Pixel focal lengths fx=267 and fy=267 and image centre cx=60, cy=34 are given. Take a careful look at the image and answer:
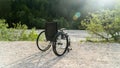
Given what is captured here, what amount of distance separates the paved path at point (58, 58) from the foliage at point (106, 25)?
3021mm

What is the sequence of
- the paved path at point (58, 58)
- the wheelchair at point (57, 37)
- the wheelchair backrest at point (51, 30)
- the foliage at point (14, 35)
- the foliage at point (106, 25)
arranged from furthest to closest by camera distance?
the foliage at point (14, 35) < the foliage at point (106, 25) < the wheelchair backrest at point (51, 30) < the wheelchair at point (57, 37) < the paved path at point (58, 58)

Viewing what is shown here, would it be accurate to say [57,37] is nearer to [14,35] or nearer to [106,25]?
[106,25]

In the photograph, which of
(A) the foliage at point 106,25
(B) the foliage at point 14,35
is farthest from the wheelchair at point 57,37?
(B) the foliage at point 14,35

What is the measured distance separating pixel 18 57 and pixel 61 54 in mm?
1254

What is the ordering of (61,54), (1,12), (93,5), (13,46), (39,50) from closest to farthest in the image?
(61,54) → (39,50) → (13,46) → (93,5) → (1,12)

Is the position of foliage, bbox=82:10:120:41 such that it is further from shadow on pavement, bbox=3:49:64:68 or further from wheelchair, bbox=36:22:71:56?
shadow on pavement, bbox=3:49:64:68

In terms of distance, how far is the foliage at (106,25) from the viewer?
485 inches

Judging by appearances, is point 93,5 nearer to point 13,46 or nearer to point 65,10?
point 65,10


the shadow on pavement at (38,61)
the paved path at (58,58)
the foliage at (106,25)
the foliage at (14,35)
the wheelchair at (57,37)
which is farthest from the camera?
the foliage at (14,35)

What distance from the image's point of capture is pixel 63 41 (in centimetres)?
800

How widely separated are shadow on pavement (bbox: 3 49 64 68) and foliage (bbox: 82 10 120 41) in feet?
16.2

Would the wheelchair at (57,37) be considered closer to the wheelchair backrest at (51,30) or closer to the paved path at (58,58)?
the wheelchair backrest at (51,30)

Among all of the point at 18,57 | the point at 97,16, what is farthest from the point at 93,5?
the point at 18,57

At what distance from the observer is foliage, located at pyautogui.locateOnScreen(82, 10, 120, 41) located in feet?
40.4
